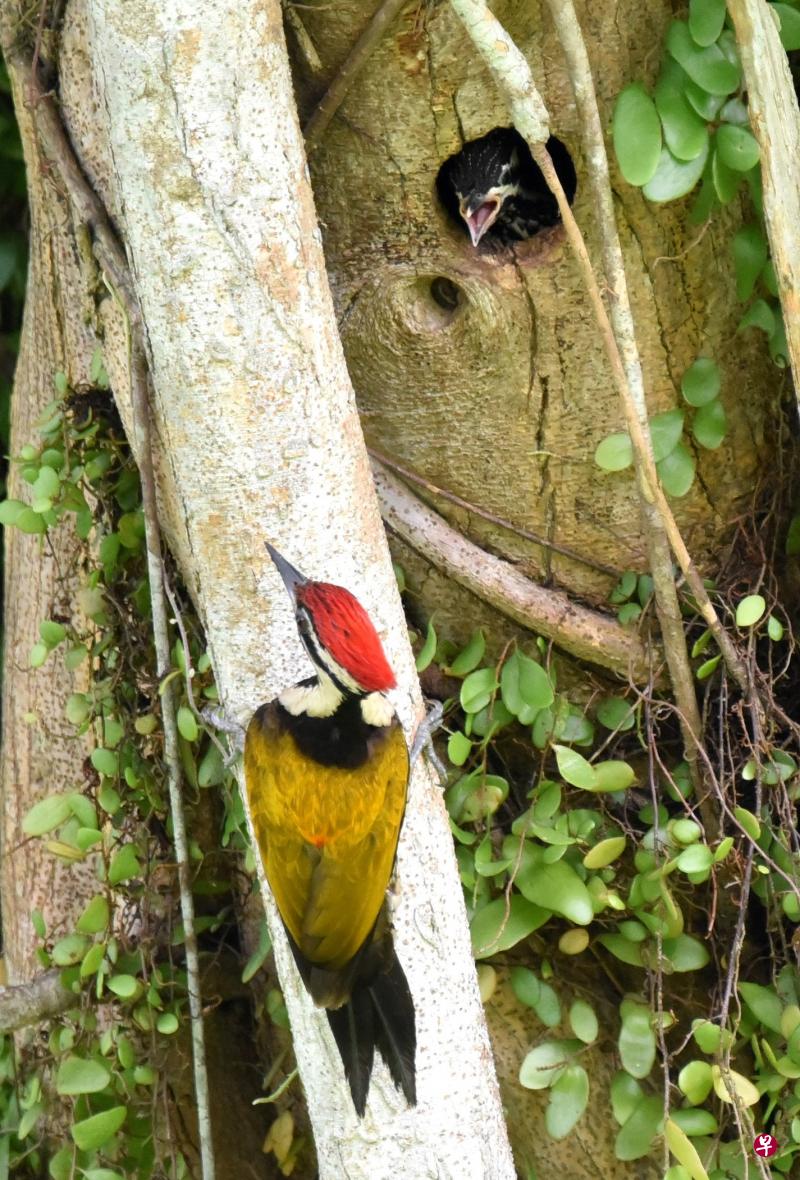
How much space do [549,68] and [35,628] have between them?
4.79 ft

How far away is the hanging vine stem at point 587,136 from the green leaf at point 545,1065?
73cm

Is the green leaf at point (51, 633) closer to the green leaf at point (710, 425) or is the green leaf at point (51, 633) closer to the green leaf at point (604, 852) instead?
the green leaf at point (604, 852)

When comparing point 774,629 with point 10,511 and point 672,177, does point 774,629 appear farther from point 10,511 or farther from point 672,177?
point 10,511

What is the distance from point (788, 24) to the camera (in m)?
1.95

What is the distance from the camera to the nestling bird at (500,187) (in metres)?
2.07

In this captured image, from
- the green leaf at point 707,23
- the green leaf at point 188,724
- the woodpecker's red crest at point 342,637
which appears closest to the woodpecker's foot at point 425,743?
the woodpecker's red crest at point 342,637

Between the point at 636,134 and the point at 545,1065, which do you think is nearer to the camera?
the point at 636,134

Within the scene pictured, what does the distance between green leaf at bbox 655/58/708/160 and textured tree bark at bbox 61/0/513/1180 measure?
0.54m

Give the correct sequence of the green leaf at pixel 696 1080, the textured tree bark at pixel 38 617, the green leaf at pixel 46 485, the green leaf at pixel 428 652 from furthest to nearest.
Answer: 1. the textured tree bark at pixel 38 617
2. the green leaf at pixel 46 485
3. the green leaf at pixel 428 652
4. the green leaf at pixel 696 1080

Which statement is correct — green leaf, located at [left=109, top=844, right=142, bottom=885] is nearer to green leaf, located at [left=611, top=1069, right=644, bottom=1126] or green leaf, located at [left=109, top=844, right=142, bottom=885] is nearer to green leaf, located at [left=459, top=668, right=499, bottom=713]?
green leaf, located at [left=459, top=668, right=499, bottom=713]

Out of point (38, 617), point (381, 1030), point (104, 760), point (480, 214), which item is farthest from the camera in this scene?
A: point (38, 617)

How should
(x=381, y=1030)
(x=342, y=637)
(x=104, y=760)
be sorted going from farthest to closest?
1. (x=104, y=760)
2. (x=381, y=1030)
3. (x=342, y=637)

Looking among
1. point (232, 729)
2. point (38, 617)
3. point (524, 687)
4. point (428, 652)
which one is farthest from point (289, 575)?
point (38, 617)

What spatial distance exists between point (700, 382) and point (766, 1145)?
1.17 m
